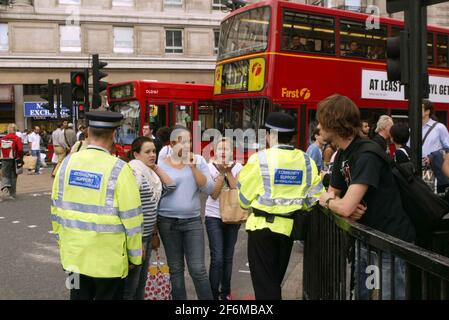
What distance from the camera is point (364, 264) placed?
118 inches

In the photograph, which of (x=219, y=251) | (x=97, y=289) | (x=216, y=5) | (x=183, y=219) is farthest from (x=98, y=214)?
(x=216, y=5)

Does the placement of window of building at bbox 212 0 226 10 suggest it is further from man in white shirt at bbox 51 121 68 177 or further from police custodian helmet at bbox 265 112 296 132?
police custodian helmet at bbox 265 112 296 132

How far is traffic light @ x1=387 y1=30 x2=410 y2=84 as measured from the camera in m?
4.91

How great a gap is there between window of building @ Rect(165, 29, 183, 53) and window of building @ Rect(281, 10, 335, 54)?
66.5ft

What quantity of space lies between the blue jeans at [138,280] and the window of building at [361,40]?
9.64 m

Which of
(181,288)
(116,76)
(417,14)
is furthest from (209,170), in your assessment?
(116,76)

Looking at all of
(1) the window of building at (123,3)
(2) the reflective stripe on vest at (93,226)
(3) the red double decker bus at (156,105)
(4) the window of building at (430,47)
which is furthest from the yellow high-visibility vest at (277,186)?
(1) the window of building at (123,3)

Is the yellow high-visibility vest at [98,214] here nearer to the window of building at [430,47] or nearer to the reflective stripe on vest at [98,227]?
the reflective stripe on vest at [98,227]

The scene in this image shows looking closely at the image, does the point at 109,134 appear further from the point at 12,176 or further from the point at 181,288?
the point at 12,176

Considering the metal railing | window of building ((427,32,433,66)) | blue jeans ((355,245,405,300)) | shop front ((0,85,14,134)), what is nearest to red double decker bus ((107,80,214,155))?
window of building ((427,32,433,66))

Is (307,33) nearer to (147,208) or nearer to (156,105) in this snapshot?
(156,105)

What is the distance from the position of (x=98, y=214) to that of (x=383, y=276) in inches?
67.5
